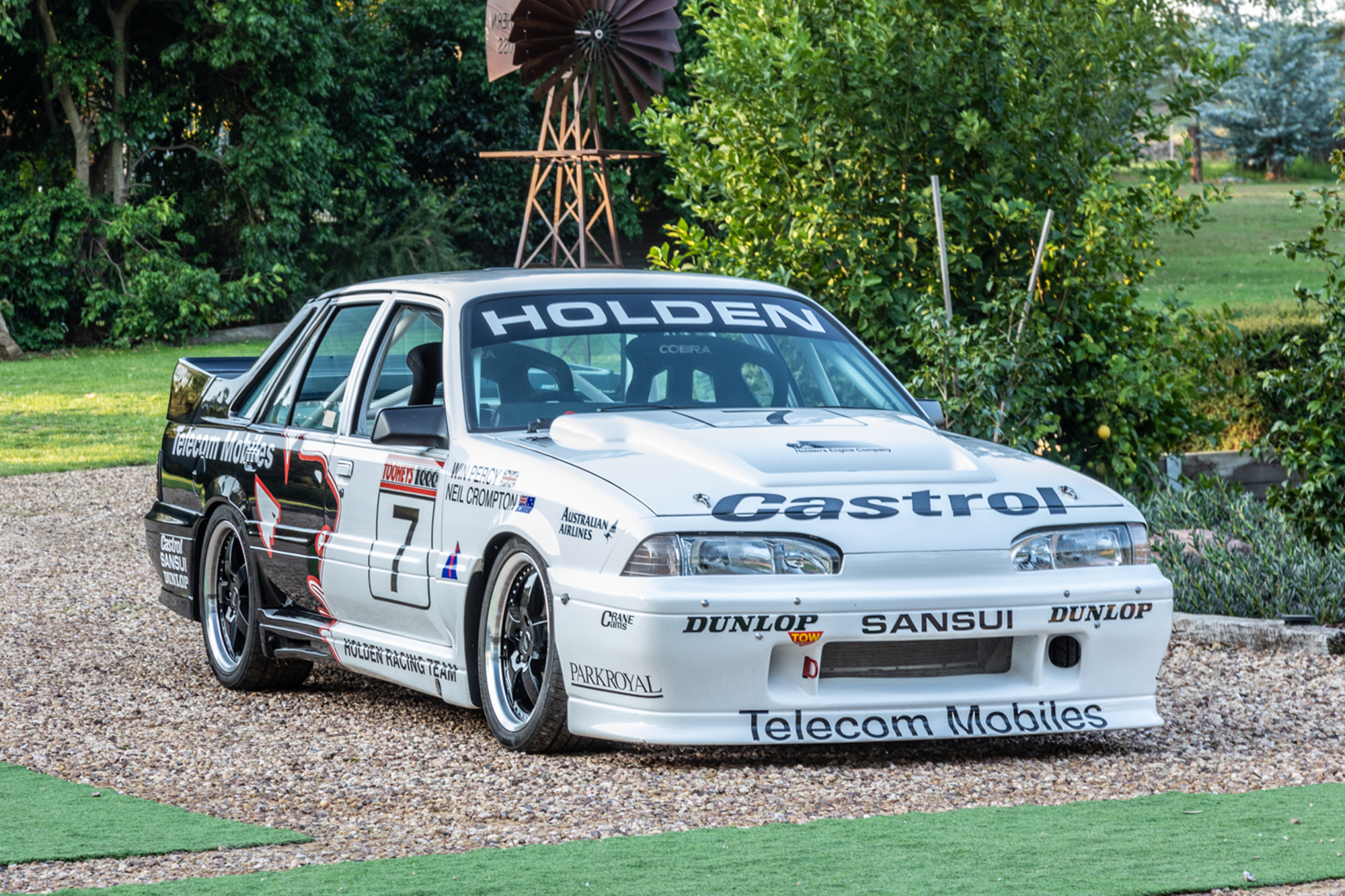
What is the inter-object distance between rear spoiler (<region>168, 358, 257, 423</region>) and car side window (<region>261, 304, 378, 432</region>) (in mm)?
484

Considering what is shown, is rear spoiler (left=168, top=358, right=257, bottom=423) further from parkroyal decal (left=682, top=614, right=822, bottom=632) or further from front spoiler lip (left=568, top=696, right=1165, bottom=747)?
parkroyal decal (left=682, top=614, right=822, bottom=632)

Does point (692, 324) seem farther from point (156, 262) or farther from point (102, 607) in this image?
point (156, 262)

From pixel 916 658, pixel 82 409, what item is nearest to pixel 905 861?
pixel 916 658

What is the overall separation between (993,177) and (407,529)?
5142 mm

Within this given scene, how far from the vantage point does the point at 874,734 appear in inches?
202

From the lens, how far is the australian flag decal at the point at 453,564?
5.70 m

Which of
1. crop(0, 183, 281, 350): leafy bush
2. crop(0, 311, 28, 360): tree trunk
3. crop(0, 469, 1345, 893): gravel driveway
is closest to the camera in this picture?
crop(0, 469, 1345, 893): gravel driveway

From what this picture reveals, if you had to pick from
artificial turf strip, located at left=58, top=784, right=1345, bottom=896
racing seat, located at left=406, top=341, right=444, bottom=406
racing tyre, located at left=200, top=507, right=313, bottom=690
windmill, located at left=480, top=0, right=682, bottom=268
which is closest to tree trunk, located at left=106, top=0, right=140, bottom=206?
windmill, located at left=480, top=0, right=682, bottom=268

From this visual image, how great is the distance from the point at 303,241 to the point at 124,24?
6.44 meters

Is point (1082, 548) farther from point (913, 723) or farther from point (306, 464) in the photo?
point (306, 464)

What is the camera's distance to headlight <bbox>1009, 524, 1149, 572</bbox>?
5.23 m

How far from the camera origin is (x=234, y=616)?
712 centimetres

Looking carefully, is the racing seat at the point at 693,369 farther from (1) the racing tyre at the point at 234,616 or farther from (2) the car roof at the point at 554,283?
(1) the racing tyre at the point at 234,616

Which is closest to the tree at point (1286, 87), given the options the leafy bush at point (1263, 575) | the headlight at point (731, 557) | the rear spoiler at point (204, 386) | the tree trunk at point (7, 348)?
the tree trunk at point (7, 348)
